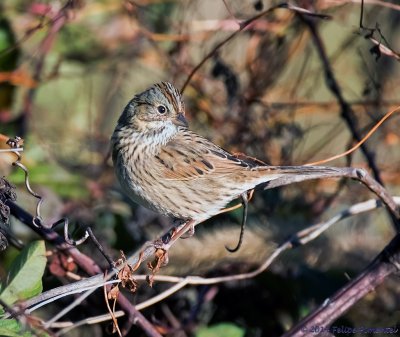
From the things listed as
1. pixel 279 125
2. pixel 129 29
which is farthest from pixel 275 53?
pixel 129 29

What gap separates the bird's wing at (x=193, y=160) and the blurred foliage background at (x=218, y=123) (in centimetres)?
24

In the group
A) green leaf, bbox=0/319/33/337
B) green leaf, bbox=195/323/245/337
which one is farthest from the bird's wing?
green leaf, bbox=0/319/33/337

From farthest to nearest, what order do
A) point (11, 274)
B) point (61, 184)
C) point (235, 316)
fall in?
point (61, 184) → point (235, 316) → point (11, 274)

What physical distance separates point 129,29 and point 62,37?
0.54 metres

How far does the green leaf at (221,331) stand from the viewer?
3338 millimetres

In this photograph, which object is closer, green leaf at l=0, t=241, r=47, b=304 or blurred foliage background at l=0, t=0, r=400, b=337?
green leaf at l=0, t=241, r=47, b=304

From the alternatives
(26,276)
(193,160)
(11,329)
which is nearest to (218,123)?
(193,160)

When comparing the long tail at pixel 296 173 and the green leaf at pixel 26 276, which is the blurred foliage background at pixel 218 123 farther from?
the green leaf at pixel 26 276

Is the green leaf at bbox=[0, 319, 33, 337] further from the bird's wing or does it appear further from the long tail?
the bird's wing

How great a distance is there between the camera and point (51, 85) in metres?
5.14

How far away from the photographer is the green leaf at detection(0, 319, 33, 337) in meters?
2.30

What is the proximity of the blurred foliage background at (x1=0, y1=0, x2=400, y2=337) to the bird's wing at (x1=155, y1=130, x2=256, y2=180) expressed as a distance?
24 centimetres

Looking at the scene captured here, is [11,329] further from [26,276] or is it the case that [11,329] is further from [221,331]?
[221,331]

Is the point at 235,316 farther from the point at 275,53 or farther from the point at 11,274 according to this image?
the point at 275,53
